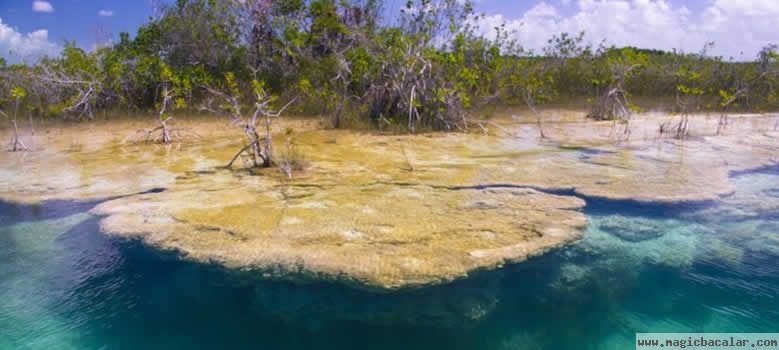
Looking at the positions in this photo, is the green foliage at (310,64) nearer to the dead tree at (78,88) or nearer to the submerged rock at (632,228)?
the dead tree at (78,88)

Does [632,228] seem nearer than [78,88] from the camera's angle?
Yes

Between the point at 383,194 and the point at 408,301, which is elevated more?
the point at 383,194

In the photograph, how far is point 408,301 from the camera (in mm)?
2814

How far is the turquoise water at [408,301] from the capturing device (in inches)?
102

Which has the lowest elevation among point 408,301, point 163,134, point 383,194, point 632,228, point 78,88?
point 408,301

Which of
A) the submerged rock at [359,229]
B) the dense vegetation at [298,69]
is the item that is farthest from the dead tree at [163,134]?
the submerged rock at [359,229]

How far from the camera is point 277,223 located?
3.75 meters

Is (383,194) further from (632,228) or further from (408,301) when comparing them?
(632,228)

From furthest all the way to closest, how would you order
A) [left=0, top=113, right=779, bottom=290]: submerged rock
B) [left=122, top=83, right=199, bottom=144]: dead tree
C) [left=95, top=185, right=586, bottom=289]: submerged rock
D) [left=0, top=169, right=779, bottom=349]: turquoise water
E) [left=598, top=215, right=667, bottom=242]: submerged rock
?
[left=122, top=83, right=199, bottom=144]: dead tree → [left=598, top=215, right=667, bottom=242]: submerged rock → [left=0, top=113, right=779, bottom=290]: submerged rock → [left=95, top=185, right=586, bottom=289]: submerged rock → [left=0, top=169, right=779, bottom=349]: turquoise water

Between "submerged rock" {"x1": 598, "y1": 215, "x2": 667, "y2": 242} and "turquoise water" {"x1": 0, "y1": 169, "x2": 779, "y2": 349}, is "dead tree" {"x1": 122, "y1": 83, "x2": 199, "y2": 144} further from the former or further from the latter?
"submerged rock" {"x1": 598, "y1": 215, "x2": 667, "y2": 242}

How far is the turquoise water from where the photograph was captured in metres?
2.58

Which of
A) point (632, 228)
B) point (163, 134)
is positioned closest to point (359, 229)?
point (632, 228)

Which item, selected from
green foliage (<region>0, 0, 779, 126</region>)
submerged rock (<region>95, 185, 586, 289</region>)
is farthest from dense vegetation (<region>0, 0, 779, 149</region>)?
submerged rock (<region>95, 185, 586, 289</region>)

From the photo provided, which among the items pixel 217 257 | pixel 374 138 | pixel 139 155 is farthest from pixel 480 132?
pixel 217 257
